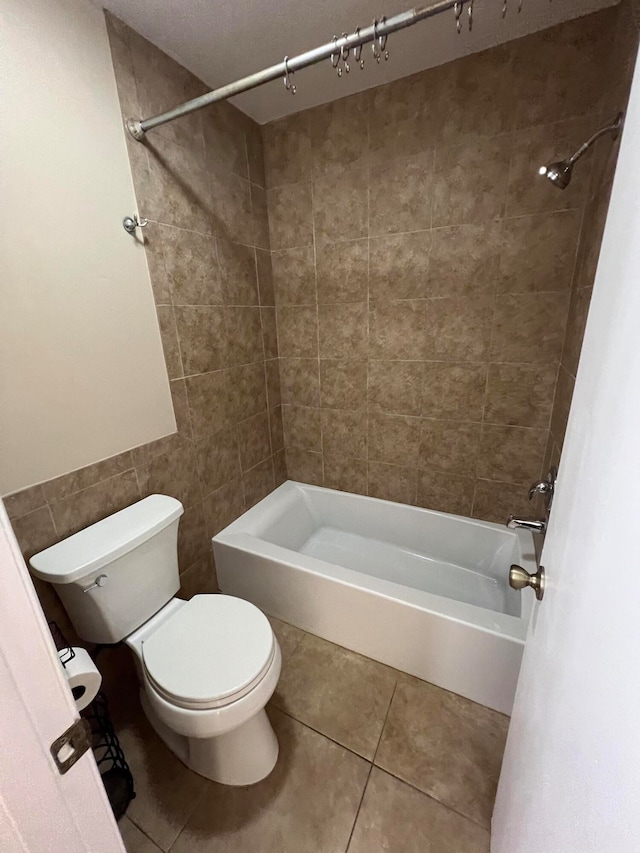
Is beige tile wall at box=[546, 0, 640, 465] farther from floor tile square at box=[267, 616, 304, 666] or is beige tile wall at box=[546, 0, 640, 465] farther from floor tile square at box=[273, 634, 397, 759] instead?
floor tile square at box=[267, 616, 304, 666]

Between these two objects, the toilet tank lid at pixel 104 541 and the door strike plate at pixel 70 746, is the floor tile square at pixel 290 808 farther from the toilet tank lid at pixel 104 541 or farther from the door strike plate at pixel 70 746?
the door strike plate at pixel 70 746

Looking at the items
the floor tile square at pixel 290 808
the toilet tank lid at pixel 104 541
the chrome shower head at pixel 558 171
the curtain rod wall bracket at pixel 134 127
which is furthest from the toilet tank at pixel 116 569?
the chrome shower head at pixel 558 171

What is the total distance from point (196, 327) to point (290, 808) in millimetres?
1731

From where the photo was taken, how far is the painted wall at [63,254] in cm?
97

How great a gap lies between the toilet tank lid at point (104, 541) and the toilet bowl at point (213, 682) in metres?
0.32

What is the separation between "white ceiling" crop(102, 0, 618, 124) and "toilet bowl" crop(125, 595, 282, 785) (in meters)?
1.99

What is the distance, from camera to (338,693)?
138cm

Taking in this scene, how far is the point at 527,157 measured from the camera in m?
1.37

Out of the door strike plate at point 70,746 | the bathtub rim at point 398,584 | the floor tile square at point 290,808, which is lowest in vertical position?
the floor tile square at point 290,808

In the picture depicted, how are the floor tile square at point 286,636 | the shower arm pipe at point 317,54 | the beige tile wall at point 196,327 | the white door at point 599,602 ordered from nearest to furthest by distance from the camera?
the white door at point 599,602, the shower arm pipe at point 317,54, the beige tile wall at point 196,327, the floor tile square at point 286,636

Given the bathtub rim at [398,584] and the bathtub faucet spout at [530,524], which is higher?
the bathtub faucet spout at [530,524]

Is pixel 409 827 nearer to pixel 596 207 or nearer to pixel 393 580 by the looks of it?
pixel 393 580

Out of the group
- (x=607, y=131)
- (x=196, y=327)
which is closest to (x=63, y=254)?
(x=196, y=327)

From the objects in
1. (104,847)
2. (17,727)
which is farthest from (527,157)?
→ (104,847)
